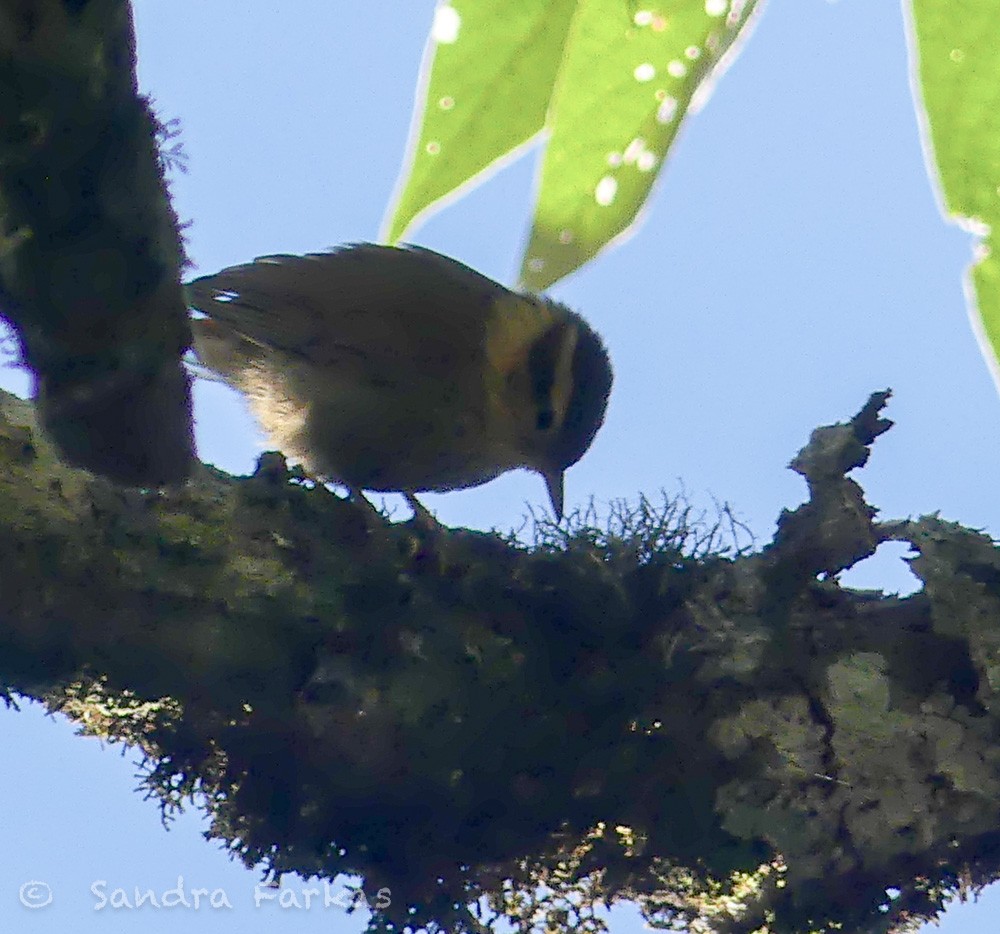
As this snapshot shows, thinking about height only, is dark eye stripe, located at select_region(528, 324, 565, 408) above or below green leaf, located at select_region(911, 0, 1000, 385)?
above

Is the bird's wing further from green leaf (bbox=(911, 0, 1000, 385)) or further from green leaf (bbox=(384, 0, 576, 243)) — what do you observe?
green leaf (bbox=(911, 0, 1000, 385))

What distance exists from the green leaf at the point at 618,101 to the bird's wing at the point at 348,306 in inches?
82.1

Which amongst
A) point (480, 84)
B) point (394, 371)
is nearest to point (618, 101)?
point (480, 84)

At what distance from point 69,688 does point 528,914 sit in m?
0.79

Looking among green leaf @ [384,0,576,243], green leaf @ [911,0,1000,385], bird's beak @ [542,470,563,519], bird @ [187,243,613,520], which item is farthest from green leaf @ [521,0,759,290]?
bird's beak @ [542,470,563,519]

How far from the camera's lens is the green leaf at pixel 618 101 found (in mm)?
979

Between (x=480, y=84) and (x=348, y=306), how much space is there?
88.9 inches

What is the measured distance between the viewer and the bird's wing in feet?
10.3

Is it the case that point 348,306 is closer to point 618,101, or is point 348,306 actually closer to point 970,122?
point 618,101

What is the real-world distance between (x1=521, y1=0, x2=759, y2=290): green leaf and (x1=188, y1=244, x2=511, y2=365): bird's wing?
2.09 meters

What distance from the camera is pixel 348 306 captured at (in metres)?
3.20

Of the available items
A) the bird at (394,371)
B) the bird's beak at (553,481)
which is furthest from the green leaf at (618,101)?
the bird's beak at (553,481)

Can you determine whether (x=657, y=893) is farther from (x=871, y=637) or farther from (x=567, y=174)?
(x=567, y=174)

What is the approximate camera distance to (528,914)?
1934 millimetres
